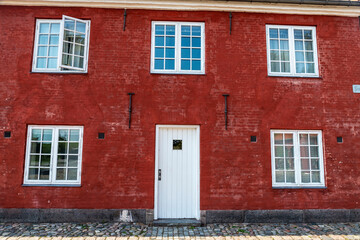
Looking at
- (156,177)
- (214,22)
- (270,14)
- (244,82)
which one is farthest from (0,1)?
(270,14)

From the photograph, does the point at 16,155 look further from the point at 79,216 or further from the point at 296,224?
the point at 296,224

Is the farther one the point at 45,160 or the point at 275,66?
the point at 275,66

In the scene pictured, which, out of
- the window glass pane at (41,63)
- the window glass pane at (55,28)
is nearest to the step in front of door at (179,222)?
the window glass pane at (41,63)

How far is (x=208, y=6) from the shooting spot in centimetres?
680

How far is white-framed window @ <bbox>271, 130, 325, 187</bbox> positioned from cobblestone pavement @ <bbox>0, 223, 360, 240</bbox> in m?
1.11

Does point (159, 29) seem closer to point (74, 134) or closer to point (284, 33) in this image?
point (284, 33)

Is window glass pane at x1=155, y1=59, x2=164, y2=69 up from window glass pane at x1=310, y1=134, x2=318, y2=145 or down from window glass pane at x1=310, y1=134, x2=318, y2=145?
up

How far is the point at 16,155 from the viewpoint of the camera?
621 centimetres

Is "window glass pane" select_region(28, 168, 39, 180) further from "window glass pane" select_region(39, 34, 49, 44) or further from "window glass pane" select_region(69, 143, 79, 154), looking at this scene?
"window glass pane" select_region(39, 34, 49, 44)

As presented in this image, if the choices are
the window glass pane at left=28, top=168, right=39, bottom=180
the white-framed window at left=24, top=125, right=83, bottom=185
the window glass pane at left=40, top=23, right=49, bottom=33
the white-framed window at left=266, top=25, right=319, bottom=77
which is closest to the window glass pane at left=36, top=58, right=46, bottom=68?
the window glass pane at left=40, top=23, right=49, bottom=33

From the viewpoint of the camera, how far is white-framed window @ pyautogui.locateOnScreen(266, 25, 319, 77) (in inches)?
271

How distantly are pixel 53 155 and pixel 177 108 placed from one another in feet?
11.4

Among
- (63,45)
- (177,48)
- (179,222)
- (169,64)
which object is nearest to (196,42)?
(177,48)

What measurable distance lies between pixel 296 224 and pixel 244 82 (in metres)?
3.95
